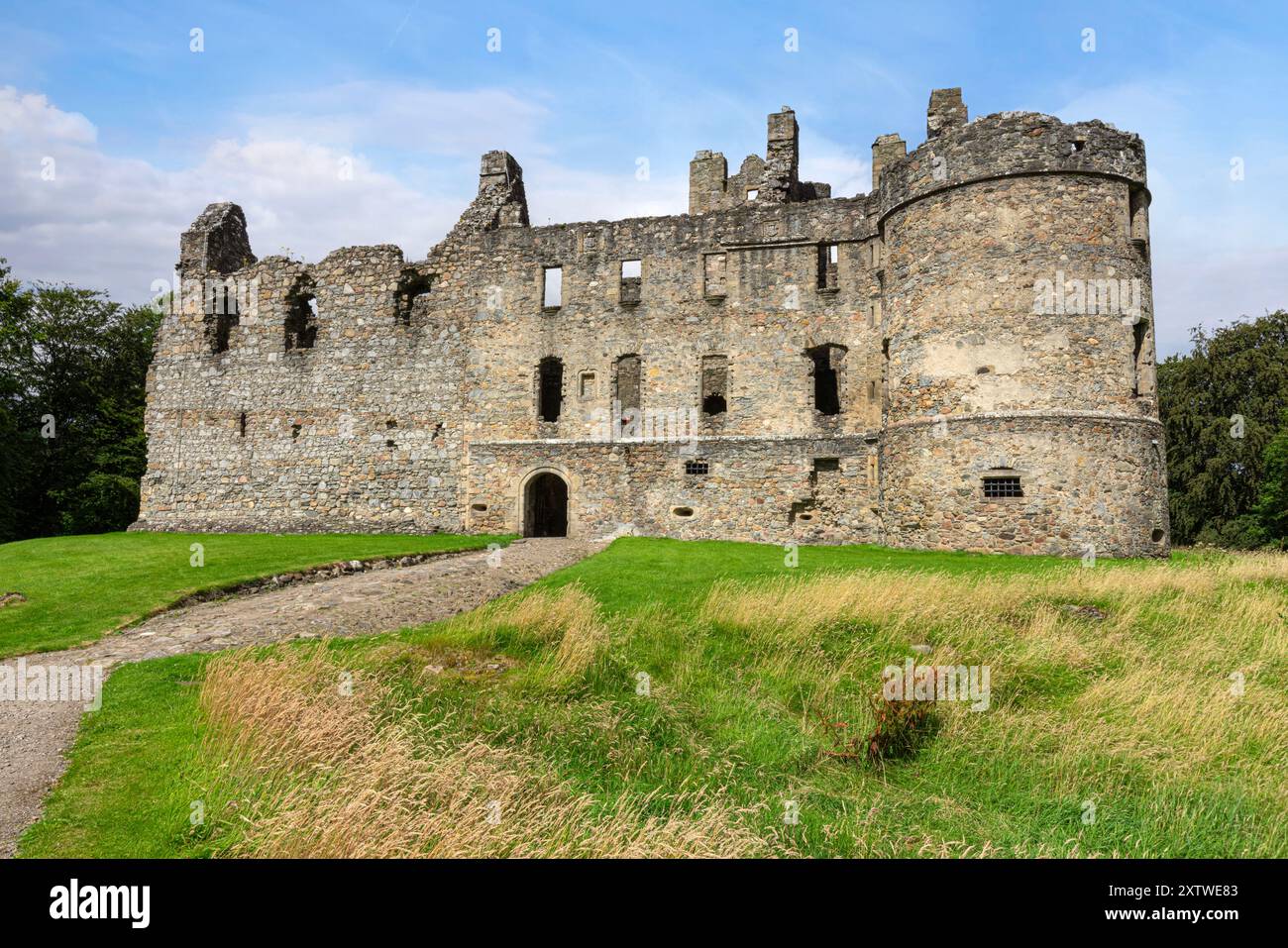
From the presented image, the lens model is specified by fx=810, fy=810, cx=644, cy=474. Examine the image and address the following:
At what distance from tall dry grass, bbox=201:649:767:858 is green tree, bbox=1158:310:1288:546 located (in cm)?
3438

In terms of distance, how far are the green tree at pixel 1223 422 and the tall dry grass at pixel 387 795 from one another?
34378 millimetres

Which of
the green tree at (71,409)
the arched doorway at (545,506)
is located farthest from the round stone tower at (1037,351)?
the green tree at (71,409)

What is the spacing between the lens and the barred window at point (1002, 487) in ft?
58.6

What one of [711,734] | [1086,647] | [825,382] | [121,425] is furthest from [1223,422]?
[121,425]

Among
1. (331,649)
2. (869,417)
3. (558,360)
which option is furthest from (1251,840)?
(558,360)

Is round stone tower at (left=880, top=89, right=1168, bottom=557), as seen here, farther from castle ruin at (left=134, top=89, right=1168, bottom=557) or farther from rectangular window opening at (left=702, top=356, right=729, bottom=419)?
rectangular window opening at (left=702, top=356, right=729, bottom=419)

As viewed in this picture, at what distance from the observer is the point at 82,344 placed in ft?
122

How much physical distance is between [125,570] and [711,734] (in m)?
12.0

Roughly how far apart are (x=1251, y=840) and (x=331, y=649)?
29.0 ft

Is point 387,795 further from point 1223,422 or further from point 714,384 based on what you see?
point 1223,422

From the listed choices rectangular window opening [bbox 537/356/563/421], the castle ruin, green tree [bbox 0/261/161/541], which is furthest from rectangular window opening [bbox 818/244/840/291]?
green tree [bbox 0/261/161/541]

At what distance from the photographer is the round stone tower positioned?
17.6 m

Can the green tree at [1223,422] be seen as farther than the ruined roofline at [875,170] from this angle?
Yes

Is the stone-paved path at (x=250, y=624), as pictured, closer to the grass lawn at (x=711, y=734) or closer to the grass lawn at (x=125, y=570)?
the grass lawn at (x=711, y=734)
